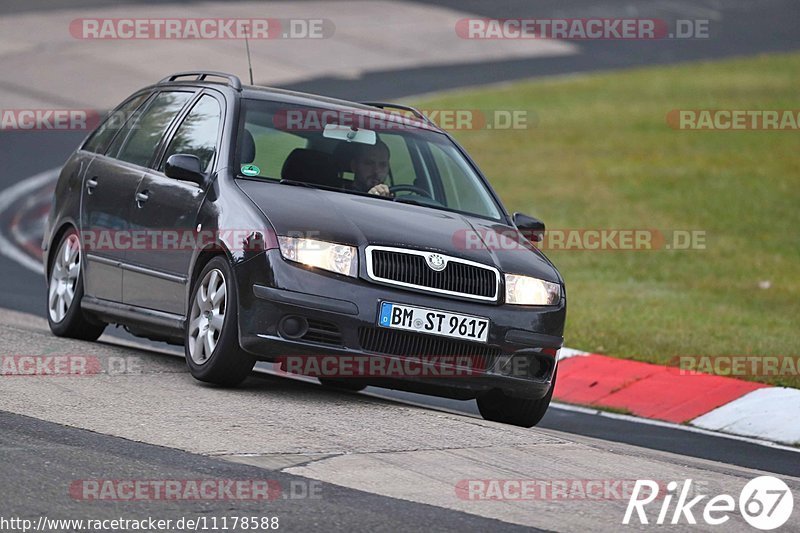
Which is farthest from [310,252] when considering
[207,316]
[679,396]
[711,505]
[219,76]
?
[679,396]

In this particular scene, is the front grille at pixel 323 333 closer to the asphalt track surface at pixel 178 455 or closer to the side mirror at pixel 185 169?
the side mirror at pixel 185 169

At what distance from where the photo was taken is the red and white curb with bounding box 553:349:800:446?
10.4 m

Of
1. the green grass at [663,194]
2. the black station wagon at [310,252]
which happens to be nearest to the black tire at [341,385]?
the black station wagon at [310,252]

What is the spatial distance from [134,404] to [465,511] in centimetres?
233

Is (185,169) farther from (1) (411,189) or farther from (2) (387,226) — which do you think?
(1) (411,189)

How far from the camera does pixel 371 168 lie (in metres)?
9.29

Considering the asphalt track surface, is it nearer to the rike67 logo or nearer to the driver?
the rike67 logo

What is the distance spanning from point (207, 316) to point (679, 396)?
4.06 meters

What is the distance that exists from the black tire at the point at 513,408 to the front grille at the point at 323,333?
1263mm

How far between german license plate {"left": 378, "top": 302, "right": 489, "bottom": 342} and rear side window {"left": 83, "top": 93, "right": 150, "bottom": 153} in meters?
3.21

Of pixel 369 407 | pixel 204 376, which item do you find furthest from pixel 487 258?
pixel 204 376

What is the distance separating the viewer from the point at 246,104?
30.8ft

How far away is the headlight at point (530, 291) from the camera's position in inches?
335

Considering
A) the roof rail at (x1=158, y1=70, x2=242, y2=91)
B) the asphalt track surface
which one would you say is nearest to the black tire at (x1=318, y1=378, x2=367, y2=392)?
the asphalt track surface
